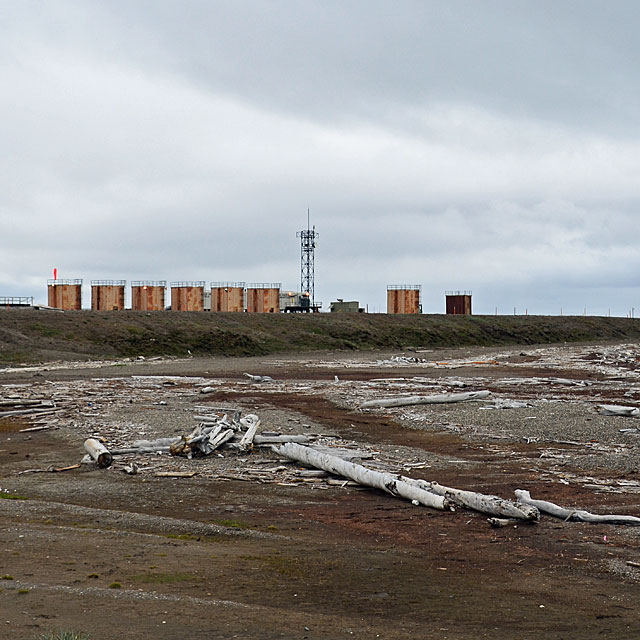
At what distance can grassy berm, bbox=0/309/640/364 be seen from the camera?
5584cm

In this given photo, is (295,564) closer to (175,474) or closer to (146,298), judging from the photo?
(175,474)

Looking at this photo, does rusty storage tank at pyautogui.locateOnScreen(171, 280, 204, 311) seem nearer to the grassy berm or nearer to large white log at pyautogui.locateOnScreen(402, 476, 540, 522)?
the grassy berm

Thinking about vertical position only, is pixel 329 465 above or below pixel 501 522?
above

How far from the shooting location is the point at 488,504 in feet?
40.0

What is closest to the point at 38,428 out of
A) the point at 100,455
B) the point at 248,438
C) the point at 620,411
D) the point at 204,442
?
the point at 100,455

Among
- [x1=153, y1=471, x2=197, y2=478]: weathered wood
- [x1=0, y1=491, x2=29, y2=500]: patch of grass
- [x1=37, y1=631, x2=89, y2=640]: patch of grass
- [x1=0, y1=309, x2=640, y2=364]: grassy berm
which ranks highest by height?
[x1=0, y1=309, x2=640, y2=364]: grassy berm

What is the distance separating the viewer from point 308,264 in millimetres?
100688

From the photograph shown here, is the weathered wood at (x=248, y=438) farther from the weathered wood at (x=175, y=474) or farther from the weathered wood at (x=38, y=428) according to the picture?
the weathered wood at (x=38, y=428)

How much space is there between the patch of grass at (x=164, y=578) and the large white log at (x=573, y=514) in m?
5.88

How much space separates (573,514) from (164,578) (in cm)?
629

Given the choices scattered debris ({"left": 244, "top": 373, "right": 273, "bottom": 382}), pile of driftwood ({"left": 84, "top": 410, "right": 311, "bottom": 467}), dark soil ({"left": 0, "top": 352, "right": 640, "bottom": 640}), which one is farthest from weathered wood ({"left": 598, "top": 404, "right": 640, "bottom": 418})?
scattered debris ({"left": 244, "top": 373, "right": 273, "bottom": 382})

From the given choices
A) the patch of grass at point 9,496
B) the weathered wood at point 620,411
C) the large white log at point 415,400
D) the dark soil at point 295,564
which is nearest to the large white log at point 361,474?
the dark soil at point 295,564

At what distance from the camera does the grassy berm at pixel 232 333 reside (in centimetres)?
5584

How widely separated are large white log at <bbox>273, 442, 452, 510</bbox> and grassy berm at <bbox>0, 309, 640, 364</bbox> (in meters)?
36.4
